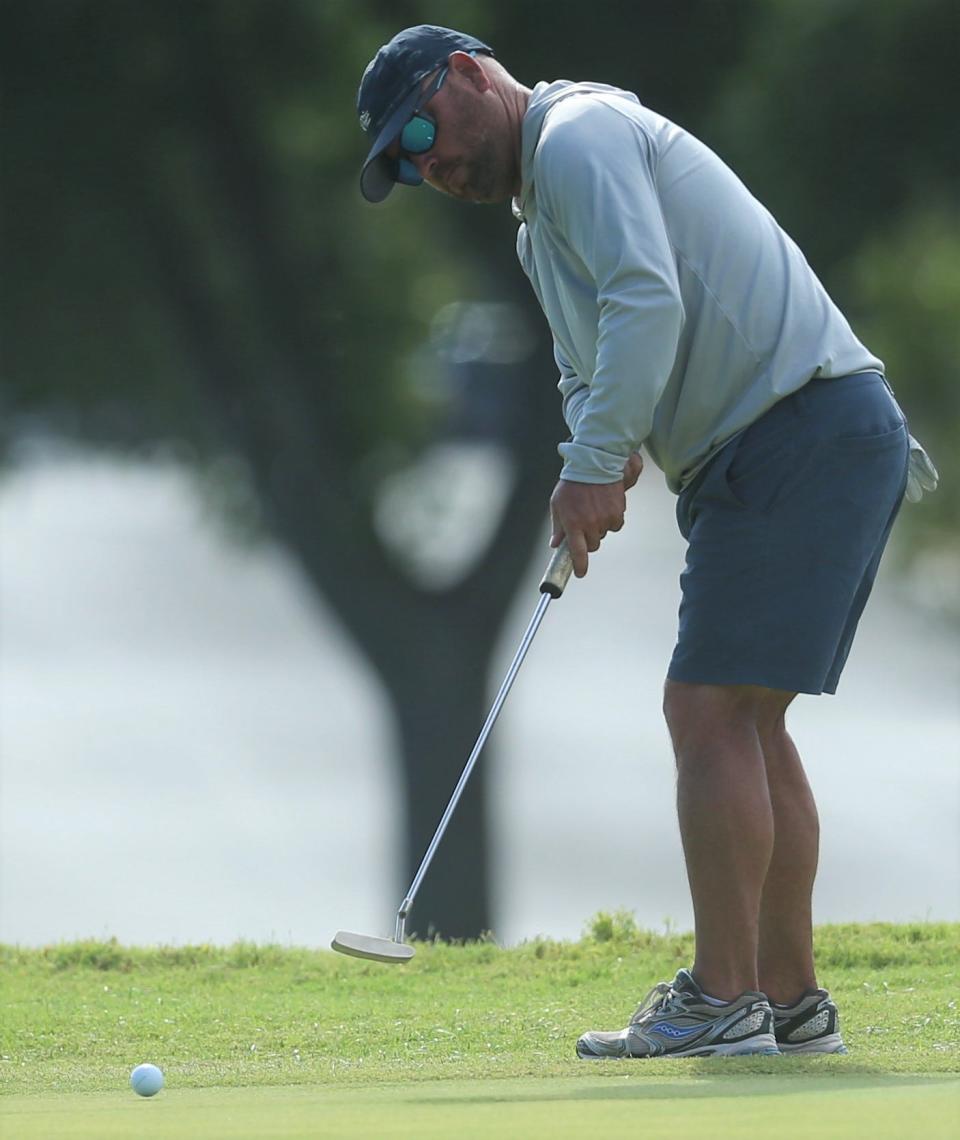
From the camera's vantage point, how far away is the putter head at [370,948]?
3.95 meters

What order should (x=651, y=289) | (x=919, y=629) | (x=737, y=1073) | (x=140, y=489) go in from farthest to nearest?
(x=919, y=629) → (x=140, y=489) → (x=651, y=289) → (x=737, y=1073)

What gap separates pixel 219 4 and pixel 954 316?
702cm

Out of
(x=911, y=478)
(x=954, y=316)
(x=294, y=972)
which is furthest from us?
(x=954, y=316)

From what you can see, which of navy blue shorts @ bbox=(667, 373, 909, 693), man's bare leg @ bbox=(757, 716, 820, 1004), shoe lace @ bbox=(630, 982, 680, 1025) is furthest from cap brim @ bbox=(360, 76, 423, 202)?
shoe lace @ bbox=(630, 982, 680, 1025)

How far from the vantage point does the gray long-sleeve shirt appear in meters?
3.86

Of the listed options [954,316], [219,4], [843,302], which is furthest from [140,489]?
[954,316]

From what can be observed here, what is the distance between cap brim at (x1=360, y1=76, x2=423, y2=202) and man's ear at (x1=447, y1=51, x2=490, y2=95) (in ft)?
0.29

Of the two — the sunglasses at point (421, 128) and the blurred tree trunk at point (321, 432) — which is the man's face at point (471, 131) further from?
the blurred tree trunk at point (321, 432)

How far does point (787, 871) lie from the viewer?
4.18 m

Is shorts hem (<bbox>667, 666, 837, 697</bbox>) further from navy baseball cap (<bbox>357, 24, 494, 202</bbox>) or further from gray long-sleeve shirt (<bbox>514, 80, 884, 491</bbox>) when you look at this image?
navy baseball cap (<bbox>357, 24, 494, 202</bbox>)

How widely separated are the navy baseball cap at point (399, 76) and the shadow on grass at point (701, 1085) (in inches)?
76.3

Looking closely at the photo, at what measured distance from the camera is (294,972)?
19.6 ft

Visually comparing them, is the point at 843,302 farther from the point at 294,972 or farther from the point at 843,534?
the point at 843,534

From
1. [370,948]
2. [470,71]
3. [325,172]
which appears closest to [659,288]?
[470,71]
